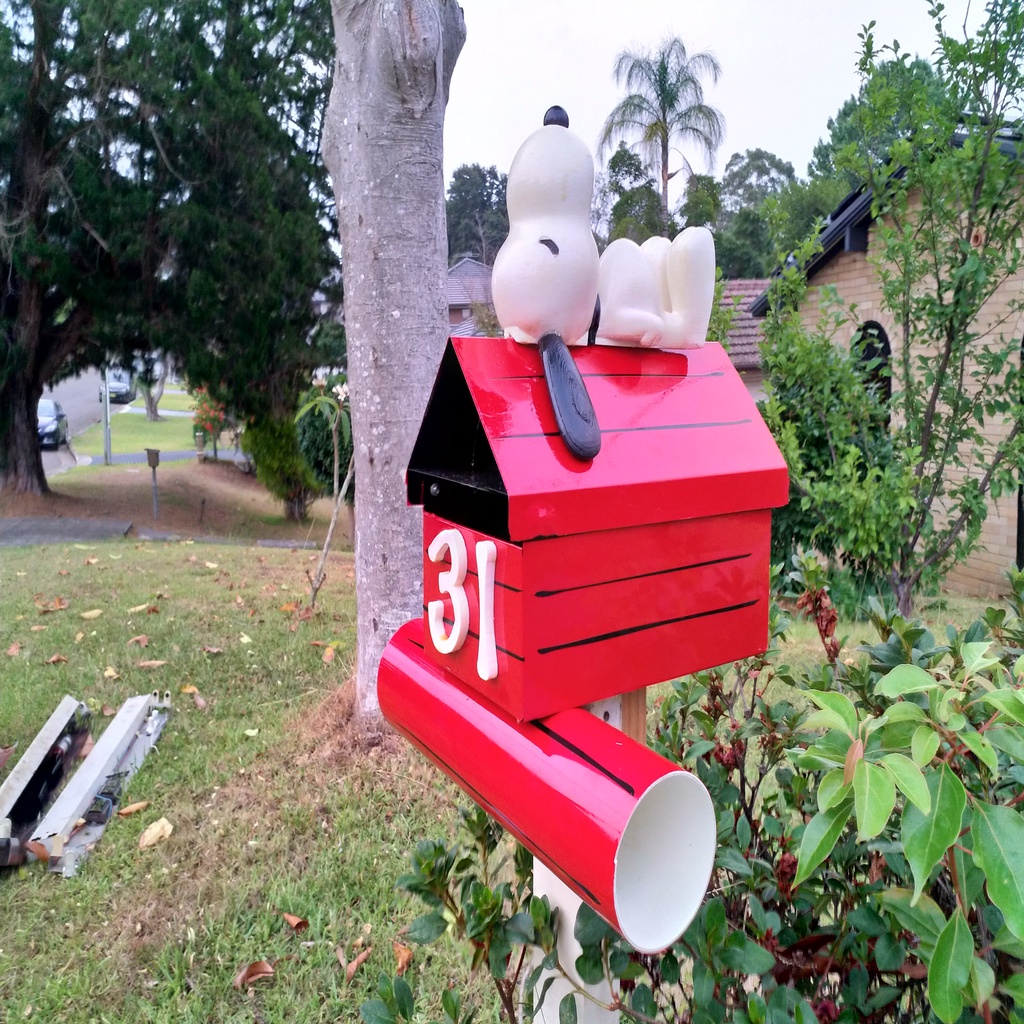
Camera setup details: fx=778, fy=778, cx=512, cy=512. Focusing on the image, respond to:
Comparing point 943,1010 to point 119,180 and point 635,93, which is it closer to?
point 119,180

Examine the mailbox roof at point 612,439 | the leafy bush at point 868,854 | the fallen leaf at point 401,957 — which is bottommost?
the fallen leaf at point 401,957

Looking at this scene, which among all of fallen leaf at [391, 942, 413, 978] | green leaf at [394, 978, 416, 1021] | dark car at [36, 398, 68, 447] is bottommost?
fallen leaf at [391, 942, 413, 978]

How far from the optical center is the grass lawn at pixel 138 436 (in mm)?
23828

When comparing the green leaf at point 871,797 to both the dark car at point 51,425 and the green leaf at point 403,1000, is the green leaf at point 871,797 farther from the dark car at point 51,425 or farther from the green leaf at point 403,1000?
the dark car at point 51,425

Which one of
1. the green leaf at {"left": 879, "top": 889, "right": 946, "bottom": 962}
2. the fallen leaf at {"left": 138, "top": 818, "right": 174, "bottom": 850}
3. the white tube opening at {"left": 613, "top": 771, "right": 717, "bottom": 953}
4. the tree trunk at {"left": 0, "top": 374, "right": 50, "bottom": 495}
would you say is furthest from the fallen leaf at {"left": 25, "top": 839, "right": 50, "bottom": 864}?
the tree trunk at {"left": 0, "top": 374, "right": 50, "bottom": 495}

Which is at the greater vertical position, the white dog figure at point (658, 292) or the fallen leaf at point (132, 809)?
the white dog figure at point (658, 292)

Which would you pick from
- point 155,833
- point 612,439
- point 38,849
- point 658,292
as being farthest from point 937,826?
point 38,849

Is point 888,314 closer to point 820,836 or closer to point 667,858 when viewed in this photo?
point 667,858

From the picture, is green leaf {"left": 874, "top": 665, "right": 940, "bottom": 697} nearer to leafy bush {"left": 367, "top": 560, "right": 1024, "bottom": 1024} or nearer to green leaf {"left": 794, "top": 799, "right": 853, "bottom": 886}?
leafy bush {"left": 367, "top": 560, "right": 1024, "bottom": 1024}

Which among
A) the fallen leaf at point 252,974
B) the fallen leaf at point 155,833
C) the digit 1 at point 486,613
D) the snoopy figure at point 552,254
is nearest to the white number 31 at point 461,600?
the digit 1 at point 486,613

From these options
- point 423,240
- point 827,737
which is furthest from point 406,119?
point 827,737

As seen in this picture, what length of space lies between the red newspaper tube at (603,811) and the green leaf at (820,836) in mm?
172

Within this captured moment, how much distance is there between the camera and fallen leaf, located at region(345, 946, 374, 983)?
81.7 inches

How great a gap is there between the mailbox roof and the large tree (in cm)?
1072
